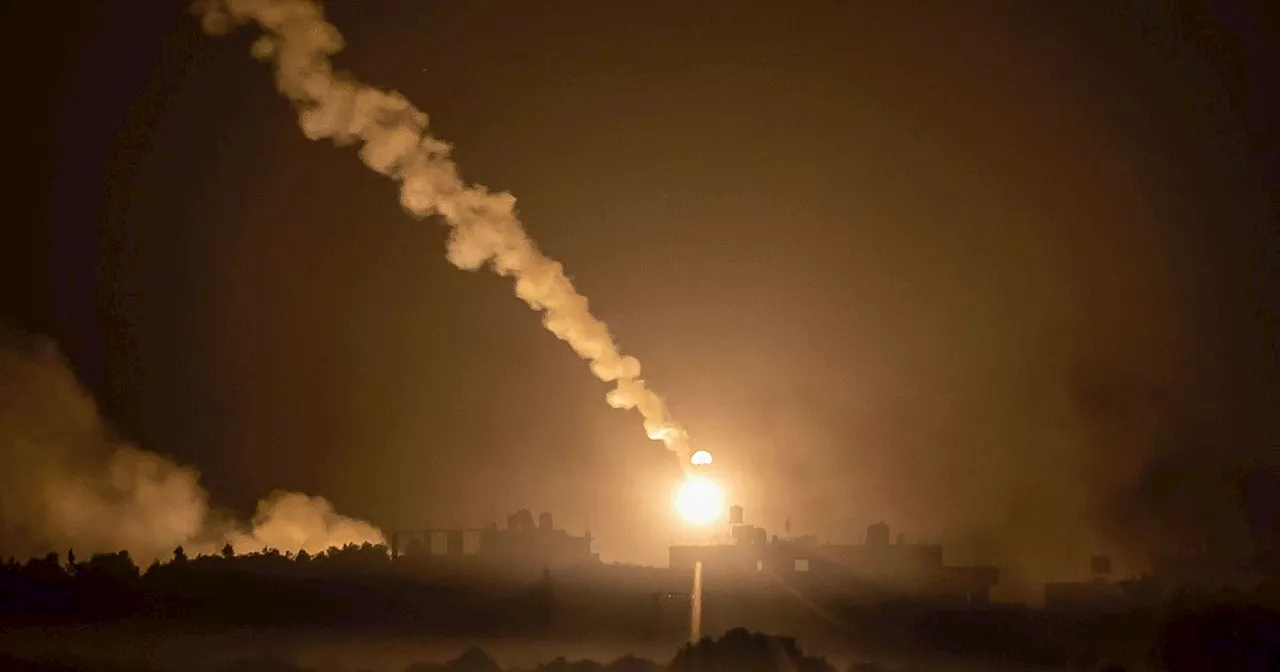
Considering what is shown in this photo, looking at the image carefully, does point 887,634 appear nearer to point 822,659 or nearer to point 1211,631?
point 822,659

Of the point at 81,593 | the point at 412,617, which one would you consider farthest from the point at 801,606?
the point at 81,593

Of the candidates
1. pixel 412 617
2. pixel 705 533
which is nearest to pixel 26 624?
pixel 412 617

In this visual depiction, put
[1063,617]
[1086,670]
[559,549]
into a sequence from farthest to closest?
[559,549], [1063,617], [1086,670]

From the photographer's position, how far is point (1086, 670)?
6712 centimetres

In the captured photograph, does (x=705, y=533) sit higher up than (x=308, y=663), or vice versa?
(x=705, y=533)

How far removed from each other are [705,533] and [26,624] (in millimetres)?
30468

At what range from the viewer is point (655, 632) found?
70625 mm

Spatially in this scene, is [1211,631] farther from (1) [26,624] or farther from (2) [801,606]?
(1) [26,624]

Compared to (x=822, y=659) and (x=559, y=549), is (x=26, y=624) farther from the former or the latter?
(x=822, y=659)

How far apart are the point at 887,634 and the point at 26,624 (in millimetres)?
37438

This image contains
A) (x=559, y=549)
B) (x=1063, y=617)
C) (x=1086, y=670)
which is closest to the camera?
(x=1086, y=670)

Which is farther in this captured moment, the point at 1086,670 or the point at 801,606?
the point at 801,606

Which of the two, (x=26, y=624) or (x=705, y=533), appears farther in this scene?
(x=705, y=533)

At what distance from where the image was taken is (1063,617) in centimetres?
7169
